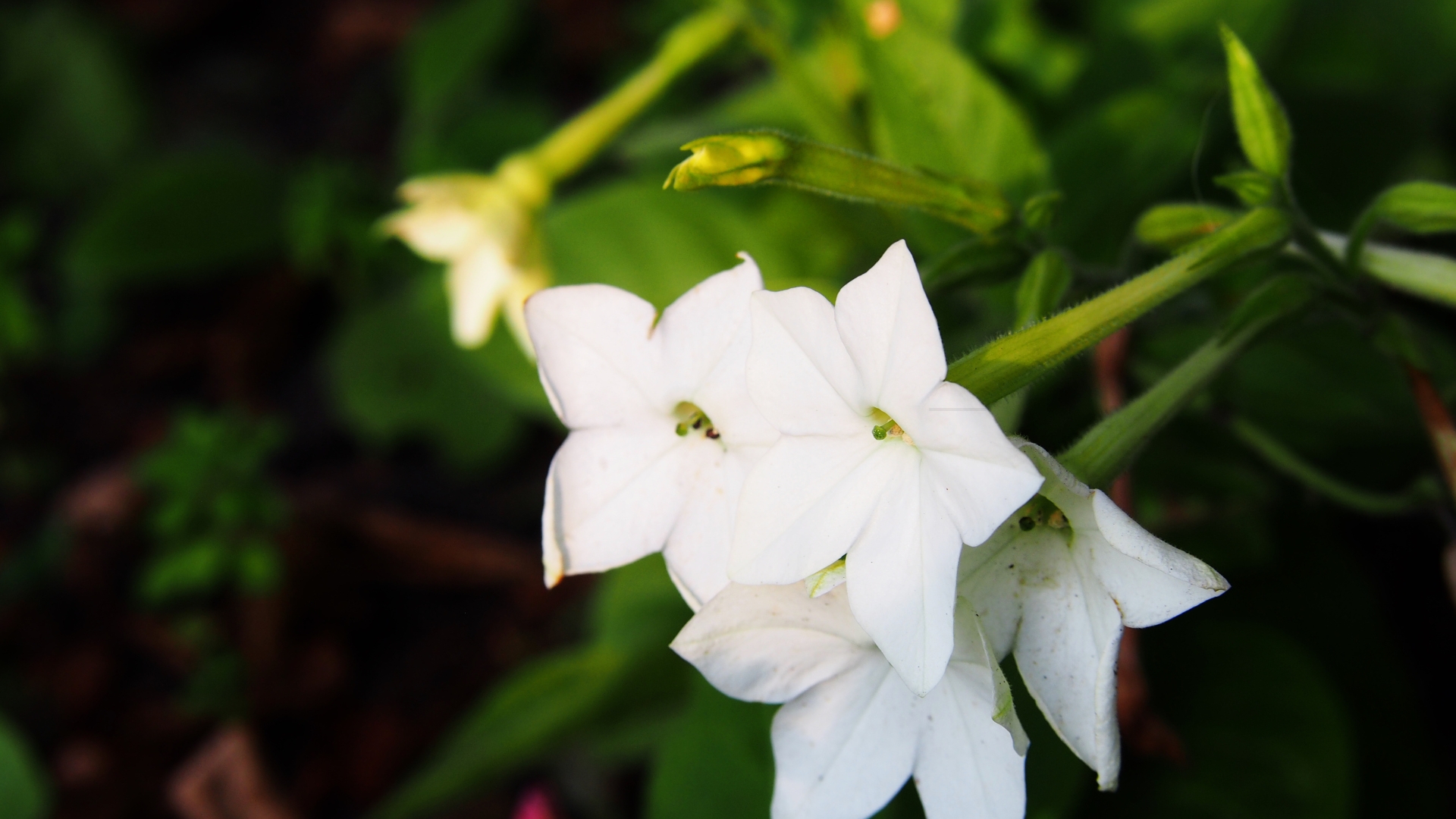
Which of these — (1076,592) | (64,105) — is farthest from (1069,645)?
(64,105)

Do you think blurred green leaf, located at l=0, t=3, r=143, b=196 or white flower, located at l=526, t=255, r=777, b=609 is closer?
white flower, located at l=526, t=255, r=777, b=609

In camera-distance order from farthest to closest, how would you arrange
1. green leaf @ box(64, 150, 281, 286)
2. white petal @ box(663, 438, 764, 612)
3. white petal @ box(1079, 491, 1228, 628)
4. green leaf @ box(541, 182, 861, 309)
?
green leaf @ box(64, 150, 281, 286) → green leaf @ box(541, 182, 861, 309) → white petal @ box(663, 438, 764, 612) → white petal @ box(1079, 491, 1228, 628)

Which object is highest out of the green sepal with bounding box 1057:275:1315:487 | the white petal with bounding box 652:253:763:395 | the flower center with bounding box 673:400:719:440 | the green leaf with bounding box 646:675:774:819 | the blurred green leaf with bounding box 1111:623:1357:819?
the white petal with bounding box 652:253:763:395

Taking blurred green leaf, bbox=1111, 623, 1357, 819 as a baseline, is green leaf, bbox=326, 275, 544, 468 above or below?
above

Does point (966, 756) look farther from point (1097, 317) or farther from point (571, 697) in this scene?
point (571, 697)

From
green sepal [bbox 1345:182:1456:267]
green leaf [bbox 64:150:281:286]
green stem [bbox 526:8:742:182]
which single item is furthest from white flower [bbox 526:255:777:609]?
green leaf [bbox 64:150:281:286]

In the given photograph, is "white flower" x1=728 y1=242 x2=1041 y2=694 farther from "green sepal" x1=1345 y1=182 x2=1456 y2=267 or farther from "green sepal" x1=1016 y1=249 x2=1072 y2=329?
"green sepal" x1=1345 y1=182 x2=1456 y2=267

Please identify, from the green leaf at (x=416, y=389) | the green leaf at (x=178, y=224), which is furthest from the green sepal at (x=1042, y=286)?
the green leaf at (x=178, y=224)
